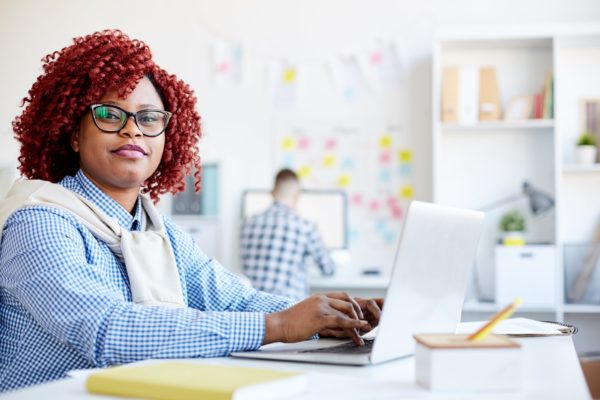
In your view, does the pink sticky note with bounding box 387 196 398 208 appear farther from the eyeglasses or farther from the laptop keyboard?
the laptop keyboard

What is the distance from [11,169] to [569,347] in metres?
4.62

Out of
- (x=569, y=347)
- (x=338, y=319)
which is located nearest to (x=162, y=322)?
(x=338, y=319)

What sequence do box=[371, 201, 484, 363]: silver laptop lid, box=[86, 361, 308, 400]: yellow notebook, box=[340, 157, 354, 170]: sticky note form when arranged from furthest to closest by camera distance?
box=[340, 157, 354, 170]: sticky note
box=[371, 201, 484, 363]: silver laptop lid
box=[86, 361, 308, 400]: yellow notebook

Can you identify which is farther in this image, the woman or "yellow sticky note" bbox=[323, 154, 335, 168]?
"yellow sticky note" bbox=[323, 154, 335, 168]

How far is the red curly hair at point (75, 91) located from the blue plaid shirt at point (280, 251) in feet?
8.67

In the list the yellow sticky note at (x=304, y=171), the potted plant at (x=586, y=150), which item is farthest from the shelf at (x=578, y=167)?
the yellow sticky note at (x=304, y=171)

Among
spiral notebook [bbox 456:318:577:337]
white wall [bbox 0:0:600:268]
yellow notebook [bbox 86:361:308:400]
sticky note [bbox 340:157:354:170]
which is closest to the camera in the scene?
yellow notebook [bbox 86:361:308:400]

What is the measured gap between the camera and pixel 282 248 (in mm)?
4672

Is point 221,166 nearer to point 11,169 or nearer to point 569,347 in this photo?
point 11,169

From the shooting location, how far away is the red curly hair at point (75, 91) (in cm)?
179

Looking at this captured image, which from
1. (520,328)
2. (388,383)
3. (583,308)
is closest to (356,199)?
(583,308)

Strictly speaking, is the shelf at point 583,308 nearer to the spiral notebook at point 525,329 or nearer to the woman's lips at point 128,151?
the spiral notebook at point 525,329

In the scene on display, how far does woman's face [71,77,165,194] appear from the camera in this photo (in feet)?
5.74

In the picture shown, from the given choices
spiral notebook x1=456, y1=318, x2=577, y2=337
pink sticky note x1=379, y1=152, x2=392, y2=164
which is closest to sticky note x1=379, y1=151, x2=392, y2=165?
pink sticky note x1=379, y1=152, x2=392, y2=164
